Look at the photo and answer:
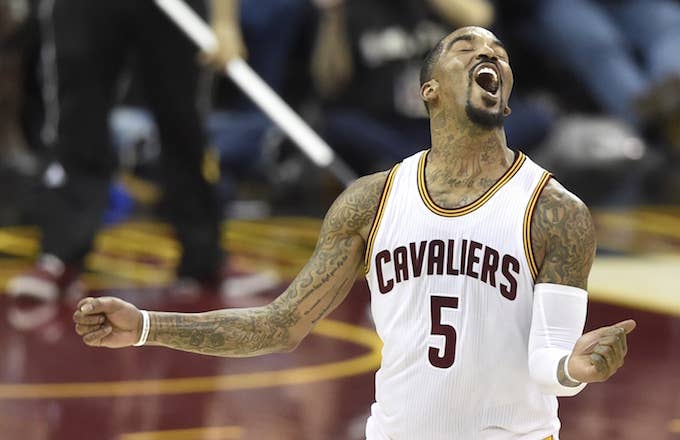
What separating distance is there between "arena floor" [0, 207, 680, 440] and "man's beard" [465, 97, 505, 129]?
1582mm

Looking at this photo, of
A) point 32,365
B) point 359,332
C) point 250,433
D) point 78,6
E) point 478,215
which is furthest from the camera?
point 78,6

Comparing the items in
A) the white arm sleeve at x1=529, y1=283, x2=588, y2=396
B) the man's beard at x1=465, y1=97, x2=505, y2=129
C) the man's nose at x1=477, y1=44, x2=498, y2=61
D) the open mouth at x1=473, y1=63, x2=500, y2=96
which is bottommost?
the white arm sleeve at x1=529, y1=283, x2=588, y2=396

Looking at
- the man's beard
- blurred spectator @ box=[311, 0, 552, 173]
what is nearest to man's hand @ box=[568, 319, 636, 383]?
the man's beard

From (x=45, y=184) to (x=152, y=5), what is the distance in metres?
0.88

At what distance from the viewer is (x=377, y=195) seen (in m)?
2.88

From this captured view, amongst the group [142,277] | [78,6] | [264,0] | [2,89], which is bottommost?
[142,277]

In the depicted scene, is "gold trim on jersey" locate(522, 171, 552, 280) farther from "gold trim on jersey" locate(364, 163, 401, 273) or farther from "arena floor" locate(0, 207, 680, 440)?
"arena floor" locate(0, 207, 680, 440)

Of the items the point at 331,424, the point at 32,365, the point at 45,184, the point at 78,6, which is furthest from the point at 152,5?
the point at 331,424

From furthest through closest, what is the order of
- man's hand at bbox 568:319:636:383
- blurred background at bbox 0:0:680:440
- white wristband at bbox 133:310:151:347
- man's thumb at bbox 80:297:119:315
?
blurred background at bbox 0:0:680:440, white wristband at bbox 133:310:151:347, man's thumb at bbox 80:297:119:315, man's hand at bbox 568:319:636:383

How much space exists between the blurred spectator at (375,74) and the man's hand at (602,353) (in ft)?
21.4

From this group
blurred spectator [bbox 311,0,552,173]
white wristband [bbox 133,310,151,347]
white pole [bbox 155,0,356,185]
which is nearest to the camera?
white wristband [bbox 133,310,151,347]

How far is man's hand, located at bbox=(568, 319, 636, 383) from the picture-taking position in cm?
239

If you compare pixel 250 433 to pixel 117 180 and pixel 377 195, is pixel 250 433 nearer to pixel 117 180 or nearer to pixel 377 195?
pixel 377 195

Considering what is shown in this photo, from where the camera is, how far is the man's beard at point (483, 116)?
8.98 feet
